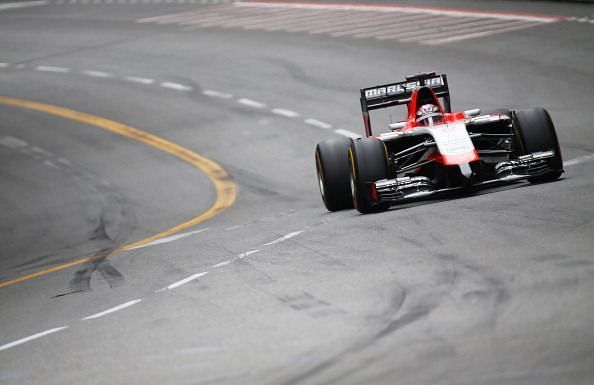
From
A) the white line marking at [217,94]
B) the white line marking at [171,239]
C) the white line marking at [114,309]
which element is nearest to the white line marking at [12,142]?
the white line marking at [217,94]

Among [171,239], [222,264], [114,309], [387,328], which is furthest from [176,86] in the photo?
[387,328]

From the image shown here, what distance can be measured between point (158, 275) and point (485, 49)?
1800 centimetres

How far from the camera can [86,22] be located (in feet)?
138

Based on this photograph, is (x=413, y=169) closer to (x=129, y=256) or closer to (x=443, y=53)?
(x=129, y=256)

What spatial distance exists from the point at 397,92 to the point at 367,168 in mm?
2619

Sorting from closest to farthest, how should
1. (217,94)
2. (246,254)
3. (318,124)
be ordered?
1. (246,254)
2. (318,124)
3. (217,94)

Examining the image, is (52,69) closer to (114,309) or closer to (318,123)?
(318,123)

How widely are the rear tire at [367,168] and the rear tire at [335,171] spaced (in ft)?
2.52

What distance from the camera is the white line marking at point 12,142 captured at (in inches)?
1040

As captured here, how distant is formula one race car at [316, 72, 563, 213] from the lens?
44.2 feet

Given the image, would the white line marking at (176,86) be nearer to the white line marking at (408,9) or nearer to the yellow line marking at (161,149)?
the yellow line marking at (161,149)

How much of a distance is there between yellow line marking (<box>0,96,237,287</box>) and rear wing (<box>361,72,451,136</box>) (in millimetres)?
3378

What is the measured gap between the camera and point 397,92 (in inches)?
626

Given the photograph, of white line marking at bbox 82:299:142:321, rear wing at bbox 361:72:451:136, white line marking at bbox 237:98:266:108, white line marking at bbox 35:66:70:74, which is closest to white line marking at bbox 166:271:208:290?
white line marking at bbox 82:299:142:321
